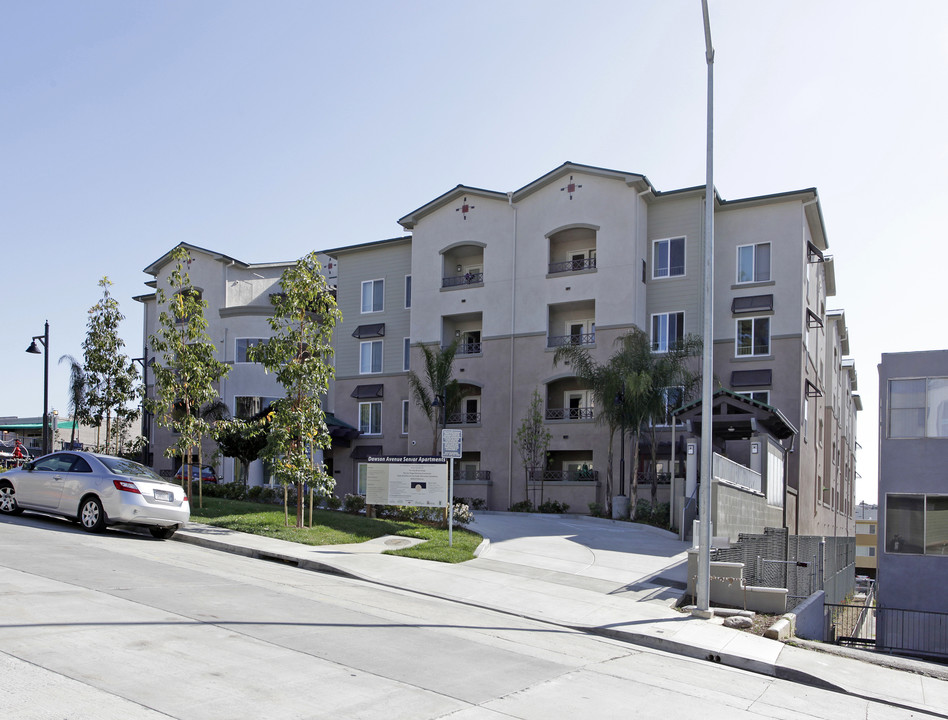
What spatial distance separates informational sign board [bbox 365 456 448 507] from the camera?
19797 mm

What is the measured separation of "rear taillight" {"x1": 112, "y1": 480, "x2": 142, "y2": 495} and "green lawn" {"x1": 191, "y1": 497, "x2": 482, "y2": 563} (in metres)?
3.06

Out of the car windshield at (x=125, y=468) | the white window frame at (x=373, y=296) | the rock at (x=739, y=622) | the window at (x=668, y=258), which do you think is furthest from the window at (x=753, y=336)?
the car windshield at (x=125, y=468)

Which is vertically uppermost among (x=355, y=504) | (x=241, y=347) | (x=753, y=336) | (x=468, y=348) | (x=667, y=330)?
(x=667, y=330)

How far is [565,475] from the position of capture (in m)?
35.3

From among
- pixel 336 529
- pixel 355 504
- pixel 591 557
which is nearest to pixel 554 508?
pixel 355 504

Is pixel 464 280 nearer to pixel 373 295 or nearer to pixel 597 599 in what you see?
pixel 373 295

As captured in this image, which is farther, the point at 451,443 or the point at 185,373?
the point at 185,373

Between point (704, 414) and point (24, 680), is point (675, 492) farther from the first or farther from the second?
point (24, 680)

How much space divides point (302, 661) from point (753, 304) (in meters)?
29.6

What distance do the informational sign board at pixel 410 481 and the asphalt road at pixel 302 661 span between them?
7.26 metres

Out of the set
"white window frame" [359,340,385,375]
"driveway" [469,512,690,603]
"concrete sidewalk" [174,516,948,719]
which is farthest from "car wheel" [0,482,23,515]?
"white window frame" [359,340,385,375]

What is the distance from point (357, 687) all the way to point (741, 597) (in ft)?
29.9

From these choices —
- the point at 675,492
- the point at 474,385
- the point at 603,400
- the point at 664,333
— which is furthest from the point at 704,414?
the point at 474,385

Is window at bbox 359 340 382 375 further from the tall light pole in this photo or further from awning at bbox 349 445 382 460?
the tall light pole
